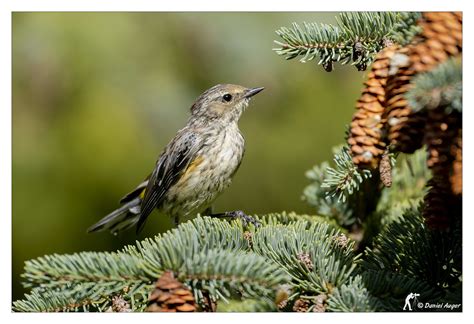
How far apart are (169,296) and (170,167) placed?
7.77 feet

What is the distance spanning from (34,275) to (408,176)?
219 centimetres

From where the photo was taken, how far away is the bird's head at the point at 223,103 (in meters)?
4.46

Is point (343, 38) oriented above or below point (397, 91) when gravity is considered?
above

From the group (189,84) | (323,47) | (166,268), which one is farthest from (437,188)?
(189,84)

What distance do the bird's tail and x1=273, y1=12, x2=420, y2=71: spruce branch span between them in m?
2.05

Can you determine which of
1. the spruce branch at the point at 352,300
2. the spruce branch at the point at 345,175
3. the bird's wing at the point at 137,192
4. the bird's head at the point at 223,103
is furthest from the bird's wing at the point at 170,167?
the spruce branch at the point at 352,300

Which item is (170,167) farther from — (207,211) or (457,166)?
(457,166)

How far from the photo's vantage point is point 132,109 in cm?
422

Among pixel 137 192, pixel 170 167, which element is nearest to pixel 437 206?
pixel 170 167

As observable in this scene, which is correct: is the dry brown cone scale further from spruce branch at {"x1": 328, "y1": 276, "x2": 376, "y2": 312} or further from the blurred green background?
the blurred green background

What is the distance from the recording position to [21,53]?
422cm

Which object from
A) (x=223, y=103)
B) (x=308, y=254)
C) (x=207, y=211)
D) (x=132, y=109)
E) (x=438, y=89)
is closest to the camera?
(x=438, y=89)

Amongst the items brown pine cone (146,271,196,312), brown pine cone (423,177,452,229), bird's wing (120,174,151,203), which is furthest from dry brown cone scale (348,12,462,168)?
bird's wing (120,174,151,203)

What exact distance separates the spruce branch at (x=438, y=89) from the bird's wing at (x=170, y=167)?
8.55 ft
